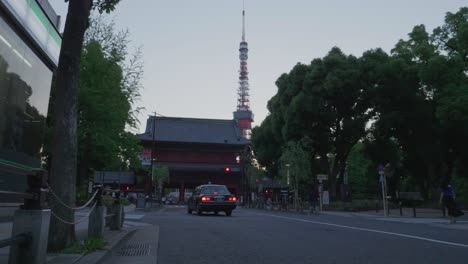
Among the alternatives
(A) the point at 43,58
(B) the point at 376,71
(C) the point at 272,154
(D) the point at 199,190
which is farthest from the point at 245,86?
(A) the point at 43,58

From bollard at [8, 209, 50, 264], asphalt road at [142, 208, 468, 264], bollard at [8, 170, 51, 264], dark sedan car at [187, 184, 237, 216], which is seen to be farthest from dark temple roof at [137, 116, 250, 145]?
bollard at [8, 209, 50, 264]

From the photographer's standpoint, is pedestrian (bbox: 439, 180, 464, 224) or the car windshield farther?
the car windshield

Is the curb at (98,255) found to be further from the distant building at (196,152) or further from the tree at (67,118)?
the distant building at (196,152)

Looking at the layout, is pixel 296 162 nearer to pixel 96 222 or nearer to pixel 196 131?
pixel 96 222

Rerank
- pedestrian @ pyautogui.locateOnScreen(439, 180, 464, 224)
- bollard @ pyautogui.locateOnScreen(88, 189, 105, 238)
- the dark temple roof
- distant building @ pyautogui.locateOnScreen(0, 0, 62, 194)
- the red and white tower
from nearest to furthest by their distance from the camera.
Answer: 1. distant building @ pyautogui.locateOnScreen(0, 0, 62, 194)
2. bollard @ pyautogui.locateOnScreen(88, 189, 105, 238)
3. pedestrian @ pyautogui.locateOnScreen(439, 180, 464, 224)
4. the dark temple roof
5. the red and white tower

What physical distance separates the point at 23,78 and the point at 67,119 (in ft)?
3.93

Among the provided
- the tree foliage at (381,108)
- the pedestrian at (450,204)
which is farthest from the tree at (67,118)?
the tree foliage at (381,108)

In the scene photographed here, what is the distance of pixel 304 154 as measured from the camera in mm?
36500

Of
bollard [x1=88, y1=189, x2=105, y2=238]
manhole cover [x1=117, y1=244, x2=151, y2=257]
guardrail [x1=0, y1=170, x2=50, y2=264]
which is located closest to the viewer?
guardrail [x1=0, y1=170, x2=50, y2=264]

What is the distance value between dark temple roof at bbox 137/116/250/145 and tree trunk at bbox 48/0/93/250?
174ft

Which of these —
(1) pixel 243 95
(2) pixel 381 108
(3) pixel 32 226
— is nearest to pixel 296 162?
(2) pixel 381 108

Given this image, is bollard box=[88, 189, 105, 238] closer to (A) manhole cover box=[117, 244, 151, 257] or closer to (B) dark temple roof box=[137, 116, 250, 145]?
(A) manhole cover box=[117, 244, 151, 257]

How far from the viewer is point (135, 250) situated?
328 inches

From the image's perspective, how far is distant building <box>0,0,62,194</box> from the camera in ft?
21.4
